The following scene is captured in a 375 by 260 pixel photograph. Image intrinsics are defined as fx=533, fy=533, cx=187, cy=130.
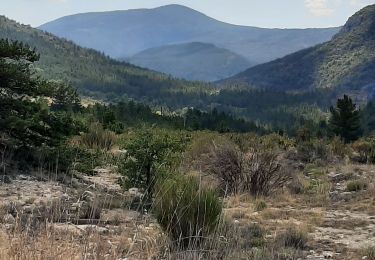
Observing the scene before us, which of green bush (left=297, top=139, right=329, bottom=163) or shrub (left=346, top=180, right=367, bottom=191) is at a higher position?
shrub (left=346, top=180, right=367, bottom=191)

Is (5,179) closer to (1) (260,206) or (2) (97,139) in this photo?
(1) (260,206)

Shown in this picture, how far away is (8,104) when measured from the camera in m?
10.8

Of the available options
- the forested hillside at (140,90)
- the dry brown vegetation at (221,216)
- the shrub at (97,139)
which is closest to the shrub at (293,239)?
the dry brown vegetation at (221,216)

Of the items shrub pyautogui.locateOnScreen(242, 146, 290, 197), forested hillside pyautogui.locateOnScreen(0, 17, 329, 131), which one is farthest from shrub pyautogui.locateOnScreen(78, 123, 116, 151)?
forested hillside pyautogui.locateOnScreen(0, 17, 329, 131)

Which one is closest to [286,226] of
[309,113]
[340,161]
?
[340,161]

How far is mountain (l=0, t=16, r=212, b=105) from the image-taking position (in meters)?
159

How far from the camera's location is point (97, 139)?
18.7 metres

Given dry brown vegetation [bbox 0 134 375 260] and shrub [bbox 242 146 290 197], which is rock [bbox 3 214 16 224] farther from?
shrub [bbox 242 146 290 197]

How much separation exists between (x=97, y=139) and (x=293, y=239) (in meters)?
13.0

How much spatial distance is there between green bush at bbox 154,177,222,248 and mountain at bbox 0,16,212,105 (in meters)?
142

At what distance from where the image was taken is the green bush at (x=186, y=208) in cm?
512

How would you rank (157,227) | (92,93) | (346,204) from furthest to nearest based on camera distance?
(92,93) < (346,204) < (157,227)

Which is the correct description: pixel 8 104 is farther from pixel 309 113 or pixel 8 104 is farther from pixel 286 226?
pixel 309 113

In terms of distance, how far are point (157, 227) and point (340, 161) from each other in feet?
47.6
